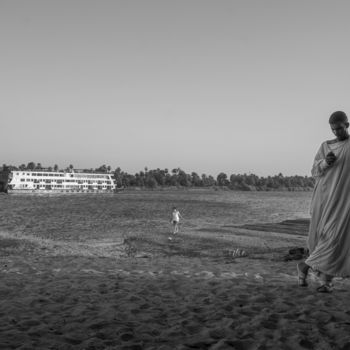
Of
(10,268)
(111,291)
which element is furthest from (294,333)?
(10,268)

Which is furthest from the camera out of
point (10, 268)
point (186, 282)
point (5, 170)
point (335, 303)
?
point (5, 170)

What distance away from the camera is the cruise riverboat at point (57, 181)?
120m

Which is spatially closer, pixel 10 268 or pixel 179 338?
pixel 179 338

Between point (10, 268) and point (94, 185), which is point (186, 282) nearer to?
point (10, 268)

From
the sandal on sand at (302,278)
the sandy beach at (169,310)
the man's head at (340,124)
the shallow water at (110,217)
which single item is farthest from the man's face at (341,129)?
the shallow water at (110,217)

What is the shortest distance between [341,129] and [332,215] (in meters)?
1.30

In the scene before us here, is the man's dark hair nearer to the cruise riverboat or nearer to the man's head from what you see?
the man's head

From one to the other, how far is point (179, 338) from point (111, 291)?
2484 millimetres

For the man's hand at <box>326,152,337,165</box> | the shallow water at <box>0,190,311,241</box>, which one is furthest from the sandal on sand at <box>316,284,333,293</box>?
the shallow water at <box>0,190,311,241</box>

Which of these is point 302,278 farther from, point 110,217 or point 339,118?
point 110,217

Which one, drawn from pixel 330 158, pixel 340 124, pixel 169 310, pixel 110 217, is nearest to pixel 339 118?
pixel 340 124

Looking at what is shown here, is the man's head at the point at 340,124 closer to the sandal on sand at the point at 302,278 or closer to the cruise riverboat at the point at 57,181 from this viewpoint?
the sandal on sand at the point at 302,278

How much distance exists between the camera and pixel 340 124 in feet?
19.9

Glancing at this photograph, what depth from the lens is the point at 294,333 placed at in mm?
4512
